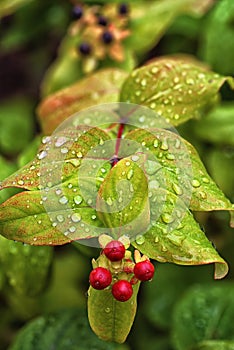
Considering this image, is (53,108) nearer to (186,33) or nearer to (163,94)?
(163,94)

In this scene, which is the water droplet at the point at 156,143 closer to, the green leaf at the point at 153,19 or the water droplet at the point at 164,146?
the water droplet at the point at 164,146

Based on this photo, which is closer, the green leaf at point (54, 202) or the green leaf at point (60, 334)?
the green leaf at point (54, 202)

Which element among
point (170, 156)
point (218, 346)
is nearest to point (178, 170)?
point (170, 156)

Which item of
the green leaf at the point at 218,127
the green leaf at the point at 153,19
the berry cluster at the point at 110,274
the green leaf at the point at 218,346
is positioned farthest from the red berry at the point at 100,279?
the green leaf at the point at 153,19

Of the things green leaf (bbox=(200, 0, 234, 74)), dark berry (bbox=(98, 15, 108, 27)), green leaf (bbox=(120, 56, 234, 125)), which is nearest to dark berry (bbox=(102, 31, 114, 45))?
dark berry (bbox=(98, 15, 108, 27))

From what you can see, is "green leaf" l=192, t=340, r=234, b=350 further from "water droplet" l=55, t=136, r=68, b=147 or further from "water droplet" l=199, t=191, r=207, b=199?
"water droplet" l=55, t=136, r=68, b=147

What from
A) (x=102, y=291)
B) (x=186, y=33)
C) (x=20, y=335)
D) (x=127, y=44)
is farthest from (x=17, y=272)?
(x=186, y=33)

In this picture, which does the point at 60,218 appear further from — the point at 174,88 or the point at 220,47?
the point at 220,47
